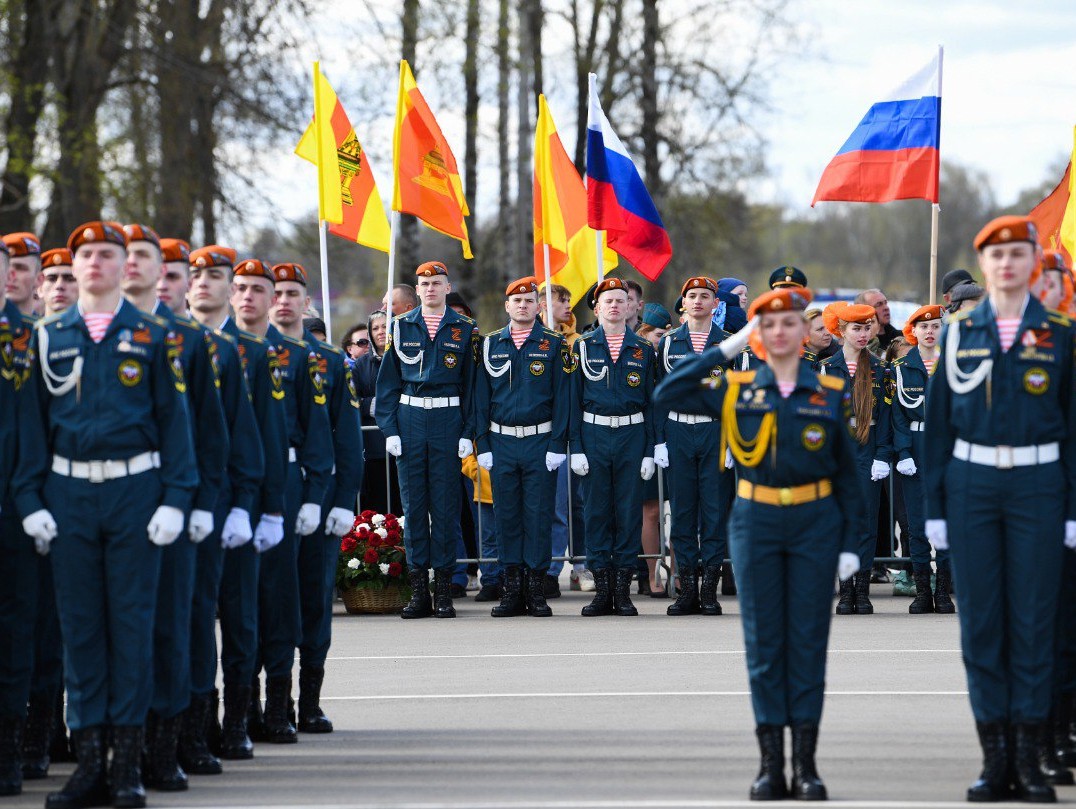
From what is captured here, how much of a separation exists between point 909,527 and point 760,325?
6498mm

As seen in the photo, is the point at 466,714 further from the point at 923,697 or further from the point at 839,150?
the point at 839,150

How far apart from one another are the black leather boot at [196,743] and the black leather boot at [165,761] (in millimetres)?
279

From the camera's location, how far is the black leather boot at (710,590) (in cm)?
1320

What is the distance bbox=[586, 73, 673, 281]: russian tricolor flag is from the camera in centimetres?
1502

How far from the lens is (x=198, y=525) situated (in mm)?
7473

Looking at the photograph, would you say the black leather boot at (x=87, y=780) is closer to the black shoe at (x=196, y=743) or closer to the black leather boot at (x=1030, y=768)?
the black shoe at (x=196, y=743)

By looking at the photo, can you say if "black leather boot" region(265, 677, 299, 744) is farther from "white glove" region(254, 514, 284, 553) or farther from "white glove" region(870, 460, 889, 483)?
"white glove" region(870, 460, 889, 483)

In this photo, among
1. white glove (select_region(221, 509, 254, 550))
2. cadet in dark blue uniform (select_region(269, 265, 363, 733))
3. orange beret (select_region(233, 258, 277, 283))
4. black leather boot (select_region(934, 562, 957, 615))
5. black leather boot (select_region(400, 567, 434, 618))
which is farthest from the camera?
black leather boot (select_region(400, 567, 434, 618))

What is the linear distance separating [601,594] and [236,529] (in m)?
5.75

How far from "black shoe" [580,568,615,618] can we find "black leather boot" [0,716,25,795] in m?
6.22

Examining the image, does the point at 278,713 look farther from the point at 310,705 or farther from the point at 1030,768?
the point at 1030,768

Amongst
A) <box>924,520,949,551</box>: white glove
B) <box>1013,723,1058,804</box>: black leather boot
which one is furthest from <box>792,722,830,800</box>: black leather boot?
<box>924,520,949,551</box>: white glove

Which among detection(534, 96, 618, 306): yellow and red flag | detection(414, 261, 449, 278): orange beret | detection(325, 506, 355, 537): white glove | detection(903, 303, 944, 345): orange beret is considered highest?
detection(534, 96, 618, 306): yellow and red flag

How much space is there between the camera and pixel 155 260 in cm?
761
